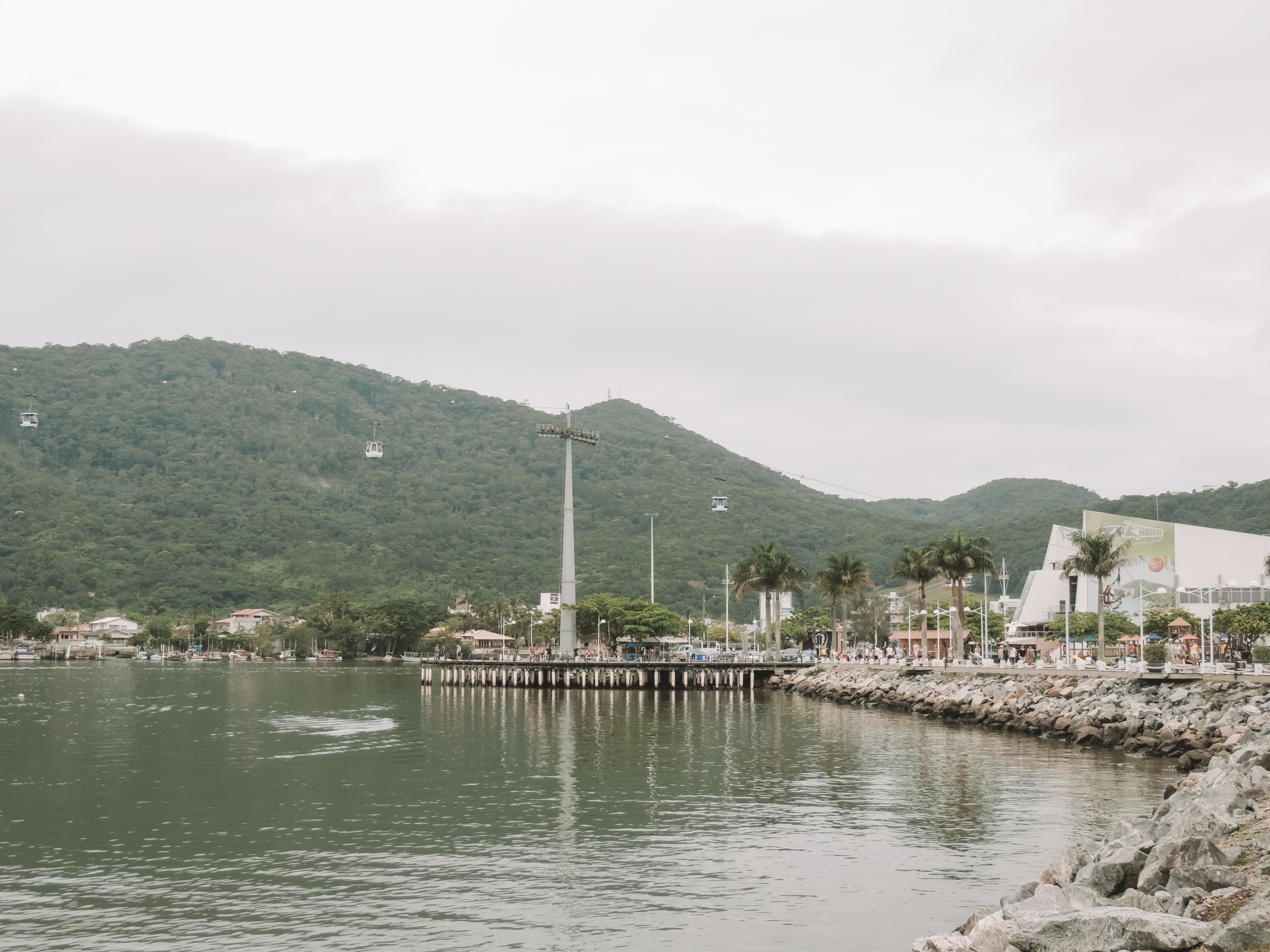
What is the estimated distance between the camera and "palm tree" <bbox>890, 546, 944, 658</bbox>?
7519 centimetres

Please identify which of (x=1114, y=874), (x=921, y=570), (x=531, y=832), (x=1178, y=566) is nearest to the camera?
(x=1114, y=874)

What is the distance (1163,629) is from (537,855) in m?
84.5

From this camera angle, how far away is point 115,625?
182 meters

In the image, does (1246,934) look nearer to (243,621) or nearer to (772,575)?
(772,575)

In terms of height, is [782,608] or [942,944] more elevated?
[942,944]

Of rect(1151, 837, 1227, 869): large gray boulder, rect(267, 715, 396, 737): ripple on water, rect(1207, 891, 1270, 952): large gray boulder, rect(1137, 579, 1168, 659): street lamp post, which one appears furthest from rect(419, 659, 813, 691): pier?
rect(1207, 891, 1270, 952): large gray boulder

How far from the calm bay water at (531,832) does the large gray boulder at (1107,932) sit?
15.9ft

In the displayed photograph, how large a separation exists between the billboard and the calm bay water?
204 ft

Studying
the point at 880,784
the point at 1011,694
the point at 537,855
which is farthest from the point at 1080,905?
the point at 1011,694

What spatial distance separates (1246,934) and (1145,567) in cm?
10459

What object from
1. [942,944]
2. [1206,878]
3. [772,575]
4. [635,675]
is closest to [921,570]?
[772,575]

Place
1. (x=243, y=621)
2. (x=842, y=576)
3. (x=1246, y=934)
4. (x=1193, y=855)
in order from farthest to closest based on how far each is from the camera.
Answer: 1. (x=243, y=621)
2. (x=842, y=576)
3. (x=1193, y=855)
4. (x=1246, y=934)

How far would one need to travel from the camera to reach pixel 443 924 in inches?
713

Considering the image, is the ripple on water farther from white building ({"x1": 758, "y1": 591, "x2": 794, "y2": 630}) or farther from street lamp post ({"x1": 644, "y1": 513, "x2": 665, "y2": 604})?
street lamp post ({"x1": 644, "y1": 513, "x2": 665, "y2": 604})
